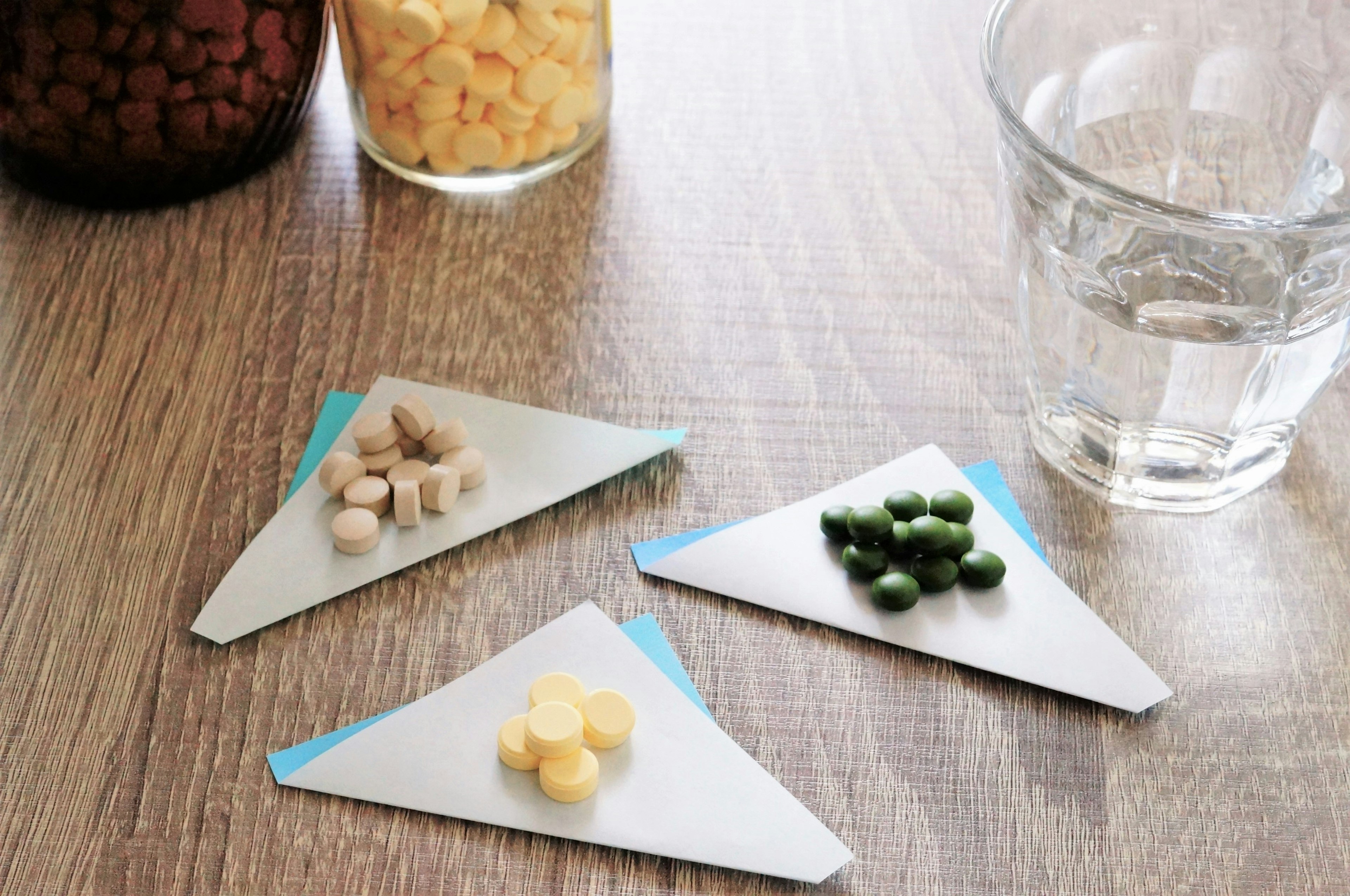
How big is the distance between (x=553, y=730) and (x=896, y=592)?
0.61 feet

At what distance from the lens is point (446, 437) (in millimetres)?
722

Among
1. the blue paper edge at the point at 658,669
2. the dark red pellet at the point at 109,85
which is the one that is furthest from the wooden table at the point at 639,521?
the dark red pellet at the point at 109,85

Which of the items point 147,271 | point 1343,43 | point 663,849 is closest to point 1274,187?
point 1343,43

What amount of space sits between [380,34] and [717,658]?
0.45 metres

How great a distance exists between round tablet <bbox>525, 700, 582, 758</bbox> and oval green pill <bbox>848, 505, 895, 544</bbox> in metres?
0.18

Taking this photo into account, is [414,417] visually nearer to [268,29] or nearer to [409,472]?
[409,472]

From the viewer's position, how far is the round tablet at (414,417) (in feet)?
2.35

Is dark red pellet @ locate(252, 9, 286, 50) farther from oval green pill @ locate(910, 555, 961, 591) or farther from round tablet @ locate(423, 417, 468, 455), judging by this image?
oval green pill @ locate(910, 555, 961, 591)

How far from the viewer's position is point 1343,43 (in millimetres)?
748

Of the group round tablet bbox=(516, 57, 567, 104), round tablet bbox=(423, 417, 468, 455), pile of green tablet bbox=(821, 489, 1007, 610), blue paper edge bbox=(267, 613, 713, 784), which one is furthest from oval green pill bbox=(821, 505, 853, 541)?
round tablet bbox=(516, 57, 567, 104)

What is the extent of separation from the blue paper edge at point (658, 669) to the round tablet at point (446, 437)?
149 mm

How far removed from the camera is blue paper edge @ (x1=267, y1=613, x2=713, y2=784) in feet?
1.95

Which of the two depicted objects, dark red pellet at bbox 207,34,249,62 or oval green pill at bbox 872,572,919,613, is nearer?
oval green pill at bbox 872,572,919,613

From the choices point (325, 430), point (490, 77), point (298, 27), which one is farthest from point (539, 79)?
point (325, 430)
